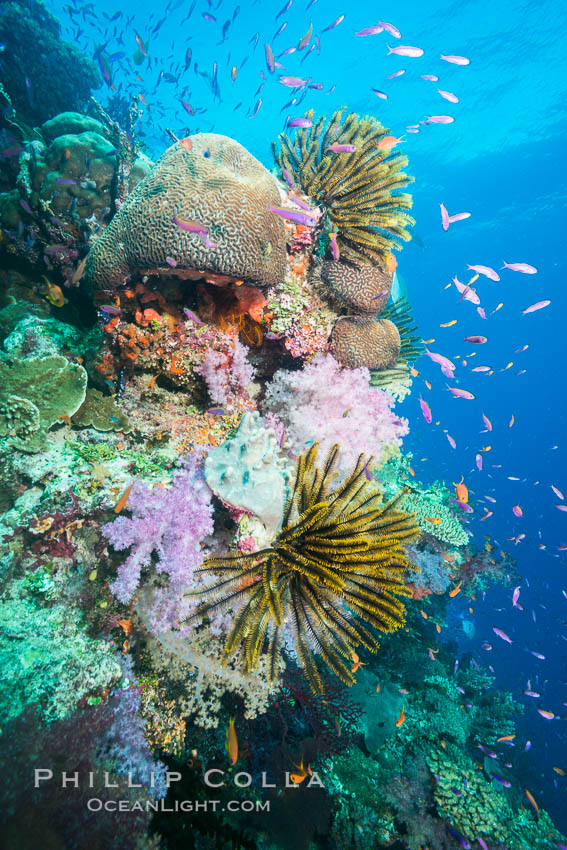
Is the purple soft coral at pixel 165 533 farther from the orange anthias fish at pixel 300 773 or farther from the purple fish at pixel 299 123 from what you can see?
the purple fish at pixel 299 123

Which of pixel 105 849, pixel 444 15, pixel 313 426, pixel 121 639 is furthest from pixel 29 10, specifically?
pixel 444 15

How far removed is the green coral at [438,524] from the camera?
8.99 metres

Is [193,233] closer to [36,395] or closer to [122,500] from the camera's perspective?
[36,395]

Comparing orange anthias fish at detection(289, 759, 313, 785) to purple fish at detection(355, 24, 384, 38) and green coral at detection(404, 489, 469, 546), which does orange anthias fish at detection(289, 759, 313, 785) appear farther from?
purple fish at detection(355, 24, 384, 38)

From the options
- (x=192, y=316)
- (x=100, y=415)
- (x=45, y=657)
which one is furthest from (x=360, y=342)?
(x=45, y=657)

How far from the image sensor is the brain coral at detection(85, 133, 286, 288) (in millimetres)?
4059

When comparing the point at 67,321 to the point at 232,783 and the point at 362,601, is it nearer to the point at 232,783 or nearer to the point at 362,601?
the point at 362,601

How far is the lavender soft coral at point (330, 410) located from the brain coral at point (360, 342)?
0.24 m

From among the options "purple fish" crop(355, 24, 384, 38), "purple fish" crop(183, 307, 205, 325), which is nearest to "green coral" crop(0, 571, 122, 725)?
"purple fish" crop(183, 307, 205, 325)

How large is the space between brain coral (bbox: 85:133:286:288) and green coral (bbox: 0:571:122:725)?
3.74 m

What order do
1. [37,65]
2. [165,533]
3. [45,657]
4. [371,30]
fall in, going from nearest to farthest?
[45,657]
[165,533]
[371,30]
[37,65]

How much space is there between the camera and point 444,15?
100 feet

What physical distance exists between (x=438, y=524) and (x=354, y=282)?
6.86 m

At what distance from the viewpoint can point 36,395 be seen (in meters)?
4.59
